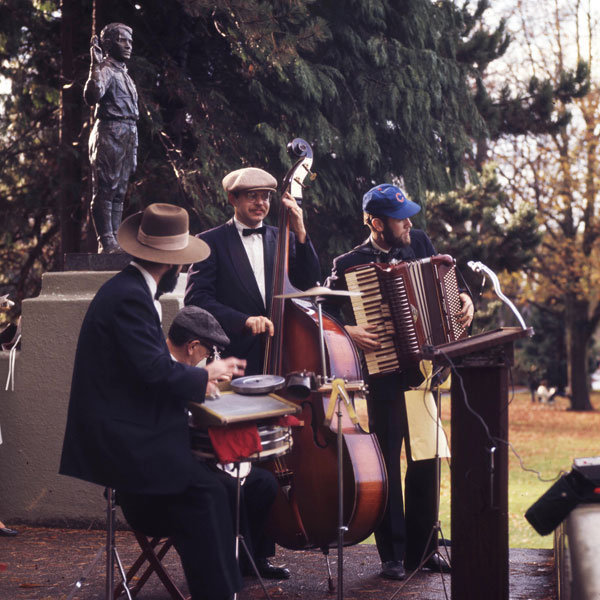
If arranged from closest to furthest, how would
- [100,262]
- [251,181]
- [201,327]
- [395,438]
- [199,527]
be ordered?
[199,527], [201,327], [251,181], [395,438], [100,262]

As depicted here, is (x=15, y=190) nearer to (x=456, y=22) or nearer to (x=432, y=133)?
(x=432, y=133)

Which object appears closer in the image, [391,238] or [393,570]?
[393,570]

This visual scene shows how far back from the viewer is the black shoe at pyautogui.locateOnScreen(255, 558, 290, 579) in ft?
16.8

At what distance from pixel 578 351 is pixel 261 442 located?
22671 millimetres

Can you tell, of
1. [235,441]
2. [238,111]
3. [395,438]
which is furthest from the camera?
[238,111]

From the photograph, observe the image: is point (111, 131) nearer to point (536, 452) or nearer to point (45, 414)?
point (45, 414)

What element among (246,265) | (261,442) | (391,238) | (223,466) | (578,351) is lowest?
(578,351)

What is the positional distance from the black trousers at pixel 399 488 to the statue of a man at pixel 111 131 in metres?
2.65

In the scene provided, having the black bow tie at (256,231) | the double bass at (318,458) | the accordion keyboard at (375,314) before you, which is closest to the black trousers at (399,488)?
the accordion keyboard at (375,314)

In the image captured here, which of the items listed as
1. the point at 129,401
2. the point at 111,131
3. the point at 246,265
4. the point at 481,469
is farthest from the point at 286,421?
the point at 111,131

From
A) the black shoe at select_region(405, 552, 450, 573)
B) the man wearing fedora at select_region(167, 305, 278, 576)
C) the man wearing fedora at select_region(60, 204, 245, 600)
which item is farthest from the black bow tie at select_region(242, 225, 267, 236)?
the black shoe at select_region(405, 552, 450, 573)

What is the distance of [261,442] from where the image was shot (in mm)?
3818

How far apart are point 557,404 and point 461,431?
25.9 metres

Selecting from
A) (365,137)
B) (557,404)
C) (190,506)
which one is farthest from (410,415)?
(557,404)
